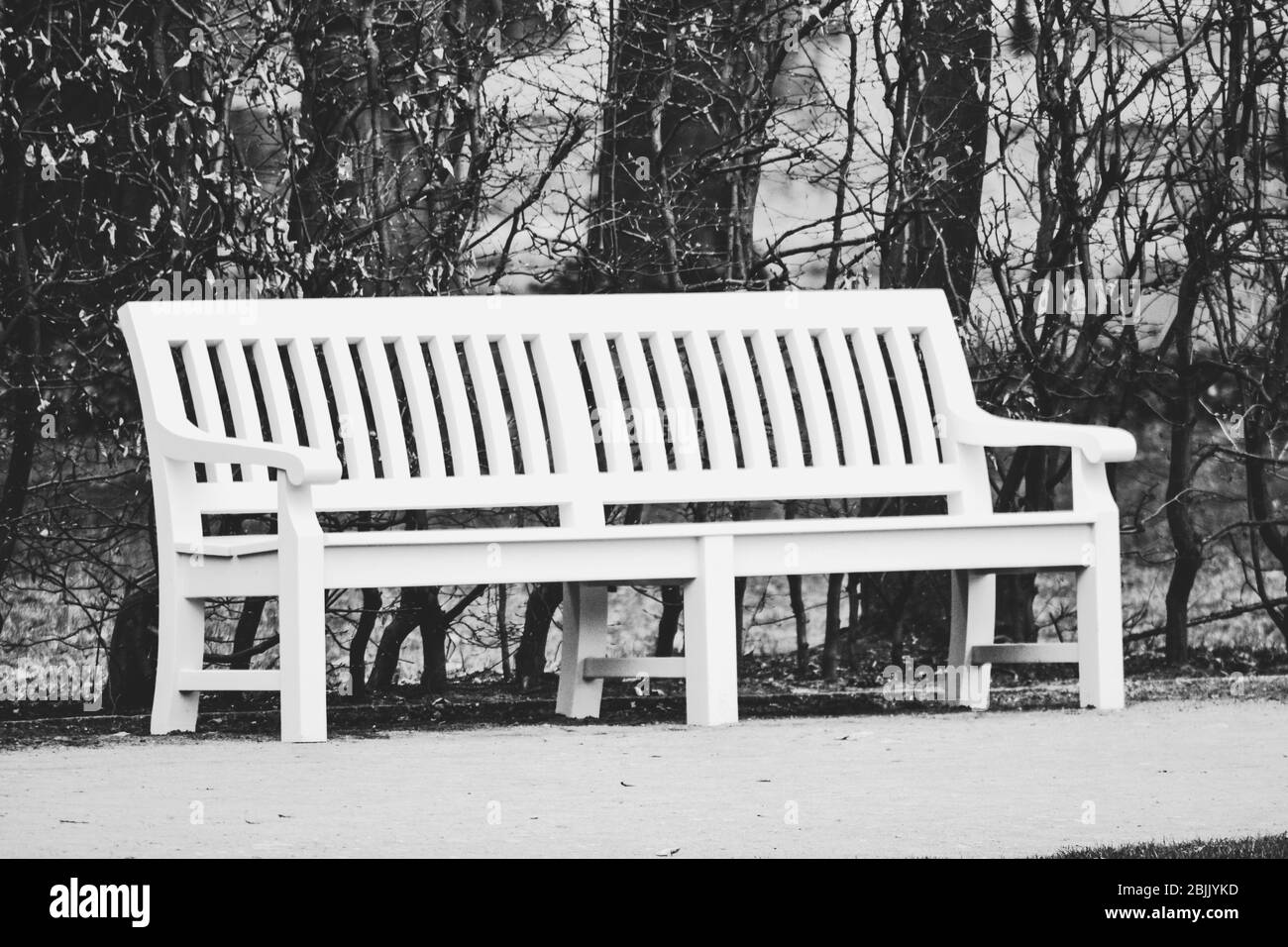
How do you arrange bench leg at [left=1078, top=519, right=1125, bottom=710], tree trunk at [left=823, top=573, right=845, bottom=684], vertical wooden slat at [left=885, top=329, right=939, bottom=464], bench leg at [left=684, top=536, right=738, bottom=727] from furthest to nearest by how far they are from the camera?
tree trunk at [left=823, top=573, right=845, bottom=684]
vertical wooden slat at [left=885, top=329, right=939, bottom=464]
bench leg at [left=1078, top=519, right=1125, bottom=710]
bench leg at [left=684, top=536, right=738, bottom=727]

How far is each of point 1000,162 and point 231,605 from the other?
2.76 m

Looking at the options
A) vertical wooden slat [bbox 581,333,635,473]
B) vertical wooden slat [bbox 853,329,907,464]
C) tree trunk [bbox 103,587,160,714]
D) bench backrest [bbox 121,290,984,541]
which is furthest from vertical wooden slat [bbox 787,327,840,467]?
tree trunk [bbox 103,587,160,714]

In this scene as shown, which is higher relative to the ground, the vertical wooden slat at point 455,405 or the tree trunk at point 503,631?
the vertical wooden slat at point 455,405

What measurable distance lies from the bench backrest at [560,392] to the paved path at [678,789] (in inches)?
27.1

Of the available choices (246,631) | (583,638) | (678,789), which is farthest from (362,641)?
(678,789)

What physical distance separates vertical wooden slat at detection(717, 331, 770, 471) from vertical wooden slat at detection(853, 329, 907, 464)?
32 centimetres

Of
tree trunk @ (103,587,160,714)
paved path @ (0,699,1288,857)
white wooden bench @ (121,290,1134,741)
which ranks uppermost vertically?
white wooden bench @ (121,290,1134,741)

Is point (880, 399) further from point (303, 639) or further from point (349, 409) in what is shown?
point (303, 639)

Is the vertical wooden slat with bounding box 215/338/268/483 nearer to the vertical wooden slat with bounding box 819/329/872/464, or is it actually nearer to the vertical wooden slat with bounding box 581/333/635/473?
the vertical wooden slat with bounding box 581/333/635/473

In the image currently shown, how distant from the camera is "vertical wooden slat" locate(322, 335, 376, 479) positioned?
18.5ft

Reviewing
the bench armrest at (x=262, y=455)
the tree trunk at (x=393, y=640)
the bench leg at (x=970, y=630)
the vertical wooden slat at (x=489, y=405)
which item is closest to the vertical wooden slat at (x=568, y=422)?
the vertical wooden slat at (x=489, y=405)

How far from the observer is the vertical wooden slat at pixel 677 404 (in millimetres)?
5852

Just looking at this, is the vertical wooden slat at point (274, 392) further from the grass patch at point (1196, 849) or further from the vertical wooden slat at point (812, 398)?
the grass patch at point (1196, 849)

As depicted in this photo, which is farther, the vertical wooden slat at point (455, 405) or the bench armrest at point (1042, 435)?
the vertical wooden slat at point (455, 405)
